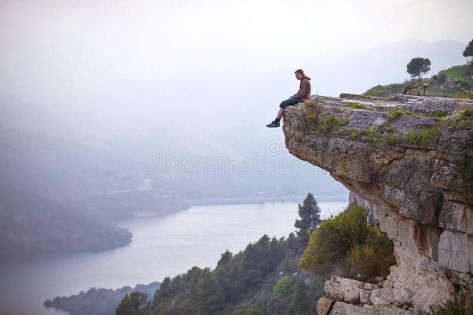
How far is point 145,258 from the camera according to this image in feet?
398

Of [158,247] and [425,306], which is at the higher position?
[425,306]

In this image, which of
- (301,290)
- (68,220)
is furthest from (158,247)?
(301,290)

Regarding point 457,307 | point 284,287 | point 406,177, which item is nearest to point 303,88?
point 406,177

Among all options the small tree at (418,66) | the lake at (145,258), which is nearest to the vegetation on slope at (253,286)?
the small tree at (418,66)

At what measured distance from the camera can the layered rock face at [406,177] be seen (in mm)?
8844

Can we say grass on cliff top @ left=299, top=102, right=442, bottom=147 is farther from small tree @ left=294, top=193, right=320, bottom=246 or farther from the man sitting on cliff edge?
small tree @ left=294, top=193, right=320, bottom=246

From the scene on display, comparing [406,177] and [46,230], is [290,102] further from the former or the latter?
[46,230]

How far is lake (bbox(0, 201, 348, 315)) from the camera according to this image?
328ft

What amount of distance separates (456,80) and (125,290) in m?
78.7

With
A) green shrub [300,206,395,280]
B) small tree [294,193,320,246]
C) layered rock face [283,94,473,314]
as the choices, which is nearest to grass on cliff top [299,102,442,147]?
layered rock face [283,94,473,314]

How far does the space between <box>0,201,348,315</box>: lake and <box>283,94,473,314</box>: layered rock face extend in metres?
72.3

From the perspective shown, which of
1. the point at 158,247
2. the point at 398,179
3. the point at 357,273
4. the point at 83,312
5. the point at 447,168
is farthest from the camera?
the point at 158,247

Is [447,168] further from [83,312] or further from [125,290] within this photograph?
[125,290]

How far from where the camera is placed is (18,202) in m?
186
